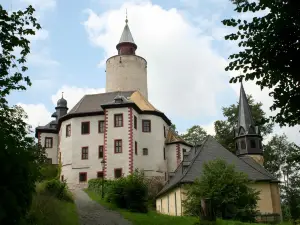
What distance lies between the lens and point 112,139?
4406cm

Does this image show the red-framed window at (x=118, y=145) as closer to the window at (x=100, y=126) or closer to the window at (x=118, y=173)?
the window at (x=118, y=173)

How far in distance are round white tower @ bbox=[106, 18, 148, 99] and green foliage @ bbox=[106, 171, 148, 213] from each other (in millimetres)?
26738

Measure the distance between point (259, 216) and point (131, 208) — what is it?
9526mm

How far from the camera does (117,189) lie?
91.8ft

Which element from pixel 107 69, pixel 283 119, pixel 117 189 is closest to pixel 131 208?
pixel 117 189

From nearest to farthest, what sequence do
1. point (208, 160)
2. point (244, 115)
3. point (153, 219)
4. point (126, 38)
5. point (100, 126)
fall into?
1. point (153, 219)
2. point (208, 160)
3. point (100, 126)
4. point (244, 115)
5. point (126, 38)

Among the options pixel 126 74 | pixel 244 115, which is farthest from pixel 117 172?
pixel 244 115

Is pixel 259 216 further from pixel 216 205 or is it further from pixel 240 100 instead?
pixel 240 100

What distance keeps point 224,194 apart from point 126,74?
30321 millimetres

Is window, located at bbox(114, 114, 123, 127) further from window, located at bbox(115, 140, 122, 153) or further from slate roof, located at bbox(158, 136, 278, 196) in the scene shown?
slate roof, located at bbox(158, 136, 278, 196)

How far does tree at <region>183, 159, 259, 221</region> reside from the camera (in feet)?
85.7

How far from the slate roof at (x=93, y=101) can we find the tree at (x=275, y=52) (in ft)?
116

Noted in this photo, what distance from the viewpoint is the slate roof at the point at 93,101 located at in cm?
4662

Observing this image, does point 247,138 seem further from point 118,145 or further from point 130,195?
point 130,195
